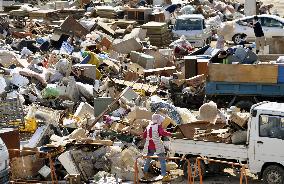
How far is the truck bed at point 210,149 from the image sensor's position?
42.4 ft

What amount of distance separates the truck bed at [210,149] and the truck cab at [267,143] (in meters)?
0.22

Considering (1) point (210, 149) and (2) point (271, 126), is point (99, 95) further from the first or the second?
(2) point (271, 126)

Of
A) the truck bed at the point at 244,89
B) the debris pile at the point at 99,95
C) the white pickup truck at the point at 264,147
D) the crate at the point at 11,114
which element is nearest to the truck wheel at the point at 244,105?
the truck bed at the point at 244,89

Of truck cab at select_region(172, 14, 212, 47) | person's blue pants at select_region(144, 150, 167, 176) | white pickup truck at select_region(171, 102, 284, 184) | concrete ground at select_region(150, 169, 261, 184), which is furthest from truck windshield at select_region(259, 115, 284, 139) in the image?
truck cab at select_region(172, 14, 212, 47)

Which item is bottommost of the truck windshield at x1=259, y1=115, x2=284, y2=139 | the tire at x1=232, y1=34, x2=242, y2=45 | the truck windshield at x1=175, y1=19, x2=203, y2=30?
the tire at x1=232, y1=34, x2=242, y2=45

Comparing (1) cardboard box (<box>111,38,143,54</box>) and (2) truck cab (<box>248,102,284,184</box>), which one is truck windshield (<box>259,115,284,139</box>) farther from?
(1) cardboard box (<box>111,38,143,54</box>)

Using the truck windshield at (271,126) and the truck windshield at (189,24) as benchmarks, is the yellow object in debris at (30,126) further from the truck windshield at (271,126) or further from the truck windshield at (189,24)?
the truck windshield at (189,24)

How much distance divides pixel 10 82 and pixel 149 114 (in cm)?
489

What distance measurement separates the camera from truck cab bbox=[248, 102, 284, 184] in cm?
1248

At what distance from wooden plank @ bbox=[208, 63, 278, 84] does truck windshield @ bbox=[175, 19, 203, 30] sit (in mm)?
11653

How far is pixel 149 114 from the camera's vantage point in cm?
1634

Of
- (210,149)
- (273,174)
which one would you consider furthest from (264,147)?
(210,149)

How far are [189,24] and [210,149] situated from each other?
17.2m

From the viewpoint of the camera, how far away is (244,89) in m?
18.1
